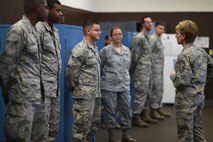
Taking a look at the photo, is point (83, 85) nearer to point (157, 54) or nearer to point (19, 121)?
point (19, 121)

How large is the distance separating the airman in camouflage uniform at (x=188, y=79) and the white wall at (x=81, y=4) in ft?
10.7

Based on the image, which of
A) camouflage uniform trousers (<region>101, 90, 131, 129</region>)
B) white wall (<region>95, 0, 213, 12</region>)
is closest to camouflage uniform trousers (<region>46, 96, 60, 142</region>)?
camouflage uniform trousers (<region>101, 90, 131, 129</region>)

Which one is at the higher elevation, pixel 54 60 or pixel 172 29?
pixel 172 29

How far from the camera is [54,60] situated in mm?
2984

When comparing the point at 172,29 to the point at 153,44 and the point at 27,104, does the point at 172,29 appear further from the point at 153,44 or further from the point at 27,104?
the point at 27,104

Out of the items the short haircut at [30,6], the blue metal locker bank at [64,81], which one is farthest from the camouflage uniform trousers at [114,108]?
the short haircut at [30,6]

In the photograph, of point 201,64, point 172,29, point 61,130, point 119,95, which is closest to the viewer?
point 201,64

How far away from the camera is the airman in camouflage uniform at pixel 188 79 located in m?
3.22

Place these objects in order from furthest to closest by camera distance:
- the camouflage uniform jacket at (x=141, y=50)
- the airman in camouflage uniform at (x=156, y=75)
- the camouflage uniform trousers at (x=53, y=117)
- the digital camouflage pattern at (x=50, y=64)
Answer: the airman in camouflage uniform at (x=156, y=75), the camouflage uniform jacket at (x=141, y=50), the camouflage uniform trousers at (x=53, y=117), the digital camouflage pattern at (x=50, y=64)

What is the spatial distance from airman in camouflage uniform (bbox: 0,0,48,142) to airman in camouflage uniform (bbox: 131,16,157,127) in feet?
9.51

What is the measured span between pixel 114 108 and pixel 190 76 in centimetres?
129

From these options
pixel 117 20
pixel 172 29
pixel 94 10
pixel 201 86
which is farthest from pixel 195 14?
pixel 201 86

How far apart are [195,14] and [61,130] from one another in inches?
198

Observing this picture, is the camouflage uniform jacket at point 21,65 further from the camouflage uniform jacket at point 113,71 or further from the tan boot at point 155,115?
the tan boot at point 155,115
